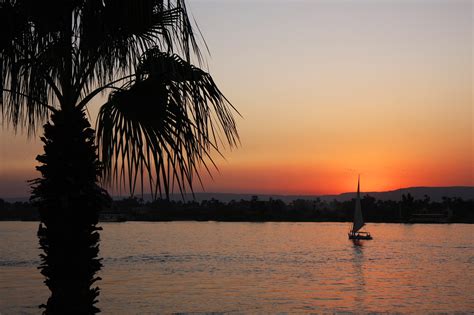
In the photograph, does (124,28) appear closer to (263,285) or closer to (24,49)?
(24,49)

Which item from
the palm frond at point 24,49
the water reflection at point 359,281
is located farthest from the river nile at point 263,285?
the palm frond at point 24,49

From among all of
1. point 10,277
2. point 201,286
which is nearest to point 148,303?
point 201,286

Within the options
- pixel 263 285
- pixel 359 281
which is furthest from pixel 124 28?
pixel 359 281

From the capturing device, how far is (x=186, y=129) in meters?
9.02

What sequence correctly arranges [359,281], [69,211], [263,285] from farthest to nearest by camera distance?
[359,281], [263,285], [69,211]

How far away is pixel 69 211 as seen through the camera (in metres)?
8.52

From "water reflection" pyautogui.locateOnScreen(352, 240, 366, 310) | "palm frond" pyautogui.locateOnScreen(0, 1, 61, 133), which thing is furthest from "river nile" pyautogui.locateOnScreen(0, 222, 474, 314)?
"palm frond" pyautogui.locateOnScreen(0, 1, 61, 133)

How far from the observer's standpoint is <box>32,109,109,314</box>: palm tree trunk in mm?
8484

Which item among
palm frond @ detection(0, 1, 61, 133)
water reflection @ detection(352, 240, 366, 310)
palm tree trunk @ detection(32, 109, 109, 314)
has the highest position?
palm frond @ detection(0, 1, 61, 133)

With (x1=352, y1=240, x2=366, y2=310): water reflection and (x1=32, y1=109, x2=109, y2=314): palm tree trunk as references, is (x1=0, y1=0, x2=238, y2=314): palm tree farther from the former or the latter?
(x1=352, y1=240, x2=366, y2=310): water reflection

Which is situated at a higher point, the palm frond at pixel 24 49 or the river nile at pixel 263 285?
the palm frond at pixel 24 49

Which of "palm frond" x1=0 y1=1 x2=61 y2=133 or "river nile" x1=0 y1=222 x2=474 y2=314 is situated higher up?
"palm frond" x1=0 y1=1 x2=61 y2=133

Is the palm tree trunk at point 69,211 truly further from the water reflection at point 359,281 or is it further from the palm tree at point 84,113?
the water reflection at point 359,281

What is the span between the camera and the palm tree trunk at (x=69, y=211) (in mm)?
8484
